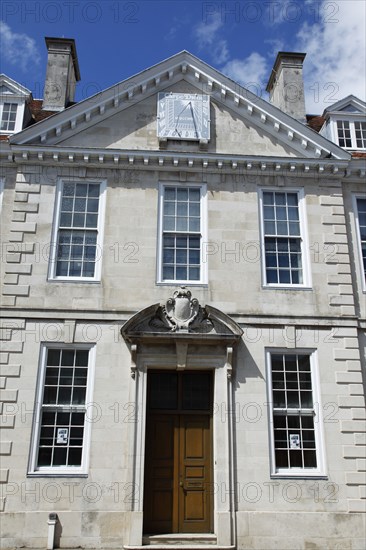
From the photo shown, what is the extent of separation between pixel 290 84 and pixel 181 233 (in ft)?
23.1

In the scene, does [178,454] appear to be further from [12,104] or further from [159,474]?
[12,104]

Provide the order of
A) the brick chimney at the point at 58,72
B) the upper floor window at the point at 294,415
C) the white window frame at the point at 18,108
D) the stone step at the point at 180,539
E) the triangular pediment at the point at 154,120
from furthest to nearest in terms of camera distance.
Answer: the brick chimney at the point at 58,72 → the white window frame at the point at 18,108 → the triangular pediment at the point at 154,120 → the upper floor window at the point at 294,415 → the stone step at the point at 180,539

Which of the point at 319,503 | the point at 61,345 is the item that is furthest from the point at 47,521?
the point at 319,503

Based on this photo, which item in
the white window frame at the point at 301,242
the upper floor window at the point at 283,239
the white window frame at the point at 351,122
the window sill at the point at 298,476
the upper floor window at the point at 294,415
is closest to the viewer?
the window sill at the point at 298,476

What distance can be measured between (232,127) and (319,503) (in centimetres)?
958

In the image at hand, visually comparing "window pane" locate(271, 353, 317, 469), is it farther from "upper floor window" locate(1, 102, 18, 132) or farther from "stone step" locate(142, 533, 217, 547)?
"upper floor window" locate(1, 102, 18, 132)

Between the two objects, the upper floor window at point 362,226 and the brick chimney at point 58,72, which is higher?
the brick chimney at point 58,72

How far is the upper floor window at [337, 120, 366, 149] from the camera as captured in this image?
49.9 feet

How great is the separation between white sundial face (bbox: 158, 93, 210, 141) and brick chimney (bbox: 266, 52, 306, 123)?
343 centimetres

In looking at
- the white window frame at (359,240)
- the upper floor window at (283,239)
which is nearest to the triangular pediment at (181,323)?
the upper floor window at (283,239)

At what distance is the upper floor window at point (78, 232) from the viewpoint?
505 inches

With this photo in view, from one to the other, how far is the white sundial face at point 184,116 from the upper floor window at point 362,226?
A: 14.7 feet

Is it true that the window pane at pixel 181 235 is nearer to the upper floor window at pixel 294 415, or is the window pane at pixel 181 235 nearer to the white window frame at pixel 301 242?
the white window frame at pixel 301 242

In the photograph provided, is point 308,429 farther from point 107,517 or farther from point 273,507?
point 107,517
